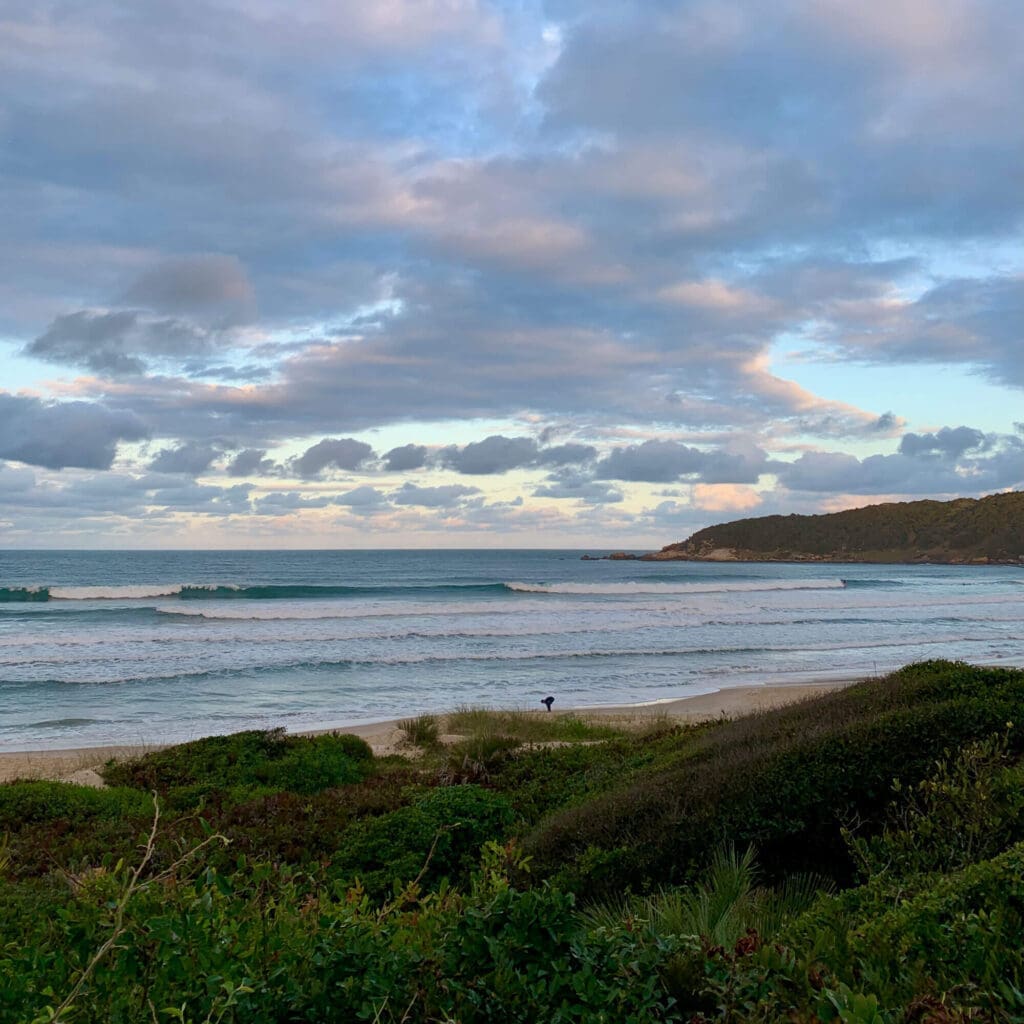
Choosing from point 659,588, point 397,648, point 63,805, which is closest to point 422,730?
point 63,805

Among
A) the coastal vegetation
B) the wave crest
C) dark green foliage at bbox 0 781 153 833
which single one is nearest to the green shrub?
the coastal vegetation

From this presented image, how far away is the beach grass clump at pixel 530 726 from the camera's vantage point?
50.1 ft

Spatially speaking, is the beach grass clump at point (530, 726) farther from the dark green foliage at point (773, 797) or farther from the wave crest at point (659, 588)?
the wave crest at point (659, 588)

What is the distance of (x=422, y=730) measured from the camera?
52.9 feet

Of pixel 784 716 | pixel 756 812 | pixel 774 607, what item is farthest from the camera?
pixel 774 607

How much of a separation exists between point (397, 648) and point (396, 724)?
1377 centimetres

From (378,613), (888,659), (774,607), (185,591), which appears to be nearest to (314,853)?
(888,659)

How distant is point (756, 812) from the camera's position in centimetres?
655

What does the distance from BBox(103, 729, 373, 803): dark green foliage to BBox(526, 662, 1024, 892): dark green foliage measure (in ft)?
15.1

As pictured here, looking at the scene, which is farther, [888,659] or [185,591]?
[185,591]

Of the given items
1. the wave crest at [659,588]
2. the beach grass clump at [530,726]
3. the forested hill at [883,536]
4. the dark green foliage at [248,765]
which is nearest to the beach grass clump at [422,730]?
the beach grass clump at [530,726]

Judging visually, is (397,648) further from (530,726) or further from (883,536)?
(883,536)

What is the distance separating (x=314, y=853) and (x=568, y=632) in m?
30.2

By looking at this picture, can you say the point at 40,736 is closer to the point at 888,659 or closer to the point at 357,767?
the point at 357,767
